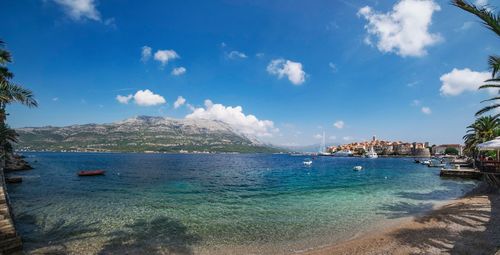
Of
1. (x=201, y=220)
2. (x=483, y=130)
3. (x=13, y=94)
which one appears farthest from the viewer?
(x=483, y=130)

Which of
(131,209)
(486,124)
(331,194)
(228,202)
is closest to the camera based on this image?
(131,209)

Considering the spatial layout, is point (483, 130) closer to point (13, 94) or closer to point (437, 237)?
point (437, 237)

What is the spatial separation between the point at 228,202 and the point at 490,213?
22.1m

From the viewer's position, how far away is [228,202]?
1138 inches

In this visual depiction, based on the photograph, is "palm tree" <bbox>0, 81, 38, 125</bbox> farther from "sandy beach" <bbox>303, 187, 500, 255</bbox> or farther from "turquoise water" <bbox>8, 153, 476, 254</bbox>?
"sandy beach" <bbox>303, 187, 500, 255</bbox>

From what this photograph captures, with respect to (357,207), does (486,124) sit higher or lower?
higher

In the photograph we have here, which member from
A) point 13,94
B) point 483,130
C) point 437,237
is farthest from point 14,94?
point 483,130

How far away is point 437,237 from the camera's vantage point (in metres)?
15.3

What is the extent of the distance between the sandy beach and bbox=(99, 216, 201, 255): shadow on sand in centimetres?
740

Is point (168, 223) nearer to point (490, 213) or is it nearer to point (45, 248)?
point (45, 248)

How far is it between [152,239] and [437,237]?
16743 mm

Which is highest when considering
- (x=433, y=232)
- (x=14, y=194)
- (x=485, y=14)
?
(x=485, y=14)

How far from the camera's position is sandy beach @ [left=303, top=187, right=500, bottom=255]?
13.3m

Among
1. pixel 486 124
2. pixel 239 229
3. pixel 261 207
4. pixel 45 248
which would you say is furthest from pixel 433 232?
pixel 486 124
